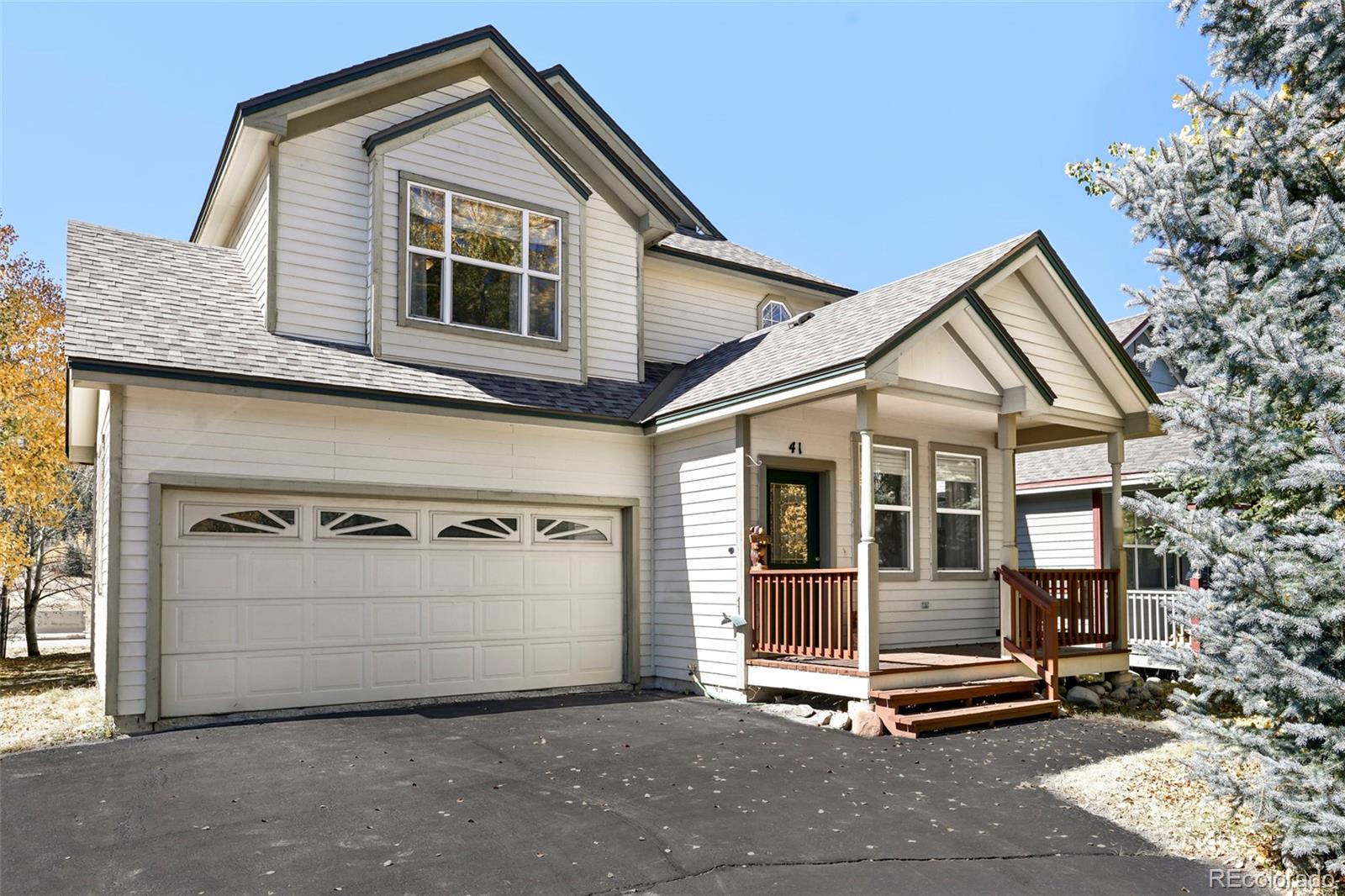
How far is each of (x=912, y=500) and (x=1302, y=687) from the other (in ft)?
24.7

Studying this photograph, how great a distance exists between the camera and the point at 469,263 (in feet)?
36.7

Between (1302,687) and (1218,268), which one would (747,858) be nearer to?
(1302,687)

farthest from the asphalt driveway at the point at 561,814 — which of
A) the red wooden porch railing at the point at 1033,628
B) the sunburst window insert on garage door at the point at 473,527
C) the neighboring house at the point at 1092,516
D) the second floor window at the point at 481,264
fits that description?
the neighboring house at the point at 1092,516

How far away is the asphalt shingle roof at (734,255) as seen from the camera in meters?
14.1

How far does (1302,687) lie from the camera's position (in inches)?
177

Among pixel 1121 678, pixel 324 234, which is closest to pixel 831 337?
pixel 1121 678

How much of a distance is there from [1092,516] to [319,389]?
13.6 metres

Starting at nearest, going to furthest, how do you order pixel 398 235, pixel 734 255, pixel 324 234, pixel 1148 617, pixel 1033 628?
pixel 1033 628 < pixel 324 234 < pixel 398 235 < pixel 1148 617 < pixel 734 255

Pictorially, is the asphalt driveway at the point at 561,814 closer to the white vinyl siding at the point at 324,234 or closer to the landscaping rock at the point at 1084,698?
the landscaping rock at the point at 1084,698

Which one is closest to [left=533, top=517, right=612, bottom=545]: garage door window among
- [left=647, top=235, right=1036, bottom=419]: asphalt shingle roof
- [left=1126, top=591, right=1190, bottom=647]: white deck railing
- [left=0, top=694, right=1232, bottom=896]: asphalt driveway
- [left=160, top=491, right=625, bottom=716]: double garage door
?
[left=160, top=491, right=625, bottom=716]: double garage door

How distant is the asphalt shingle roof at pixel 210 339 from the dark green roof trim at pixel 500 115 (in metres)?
2.42

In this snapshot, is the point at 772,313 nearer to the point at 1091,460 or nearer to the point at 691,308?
the point at 691,308

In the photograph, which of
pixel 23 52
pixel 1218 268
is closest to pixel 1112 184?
pixel 1218 268

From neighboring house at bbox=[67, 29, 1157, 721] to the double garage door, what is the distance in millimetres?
31
